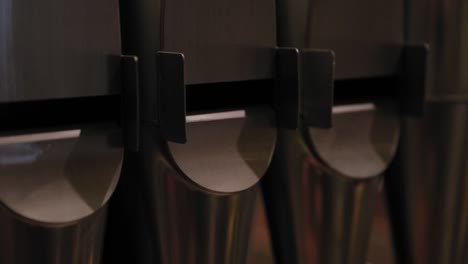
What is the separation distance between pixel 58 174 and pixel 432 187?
72cm

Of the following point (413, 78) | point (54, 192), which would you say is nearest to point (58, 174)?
point (54, 192)

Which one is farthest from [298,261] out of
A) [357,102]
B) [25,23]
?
[25,23]

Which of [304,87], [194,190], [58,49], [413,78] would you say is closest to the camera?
[58,49]

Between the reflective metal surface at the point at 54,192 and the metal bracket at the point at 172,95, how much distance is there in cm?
7

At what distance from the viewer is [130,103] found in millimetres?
941

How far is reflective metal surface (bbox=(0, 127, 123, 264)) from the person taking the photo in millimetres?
861

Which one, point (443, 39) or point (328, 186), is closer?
point (328, 186)

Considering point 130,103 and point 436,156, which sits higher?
point 130,103

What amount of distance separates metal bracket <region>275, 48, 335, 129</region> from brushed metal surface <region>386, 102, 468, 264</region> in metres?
0.26

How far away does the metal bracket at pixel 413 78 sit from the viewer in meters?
1.26

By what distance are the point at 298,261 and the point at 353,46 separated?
35 cm

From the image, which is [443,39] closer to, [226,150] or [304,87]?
[304,87]

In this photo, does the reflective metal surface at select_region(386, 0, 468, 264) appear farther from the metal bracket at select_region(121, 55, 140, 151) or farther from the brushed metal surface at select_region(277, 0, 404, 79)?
the metal bracket at select_region(121, 55, 140, 151)

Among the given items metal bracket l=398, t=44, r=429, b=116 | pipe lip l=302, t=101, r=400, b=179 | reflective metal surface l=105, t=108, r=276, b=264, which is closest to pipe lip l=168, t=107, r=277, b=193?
reflective metal surface l=105, t=108, r=276, b=264
